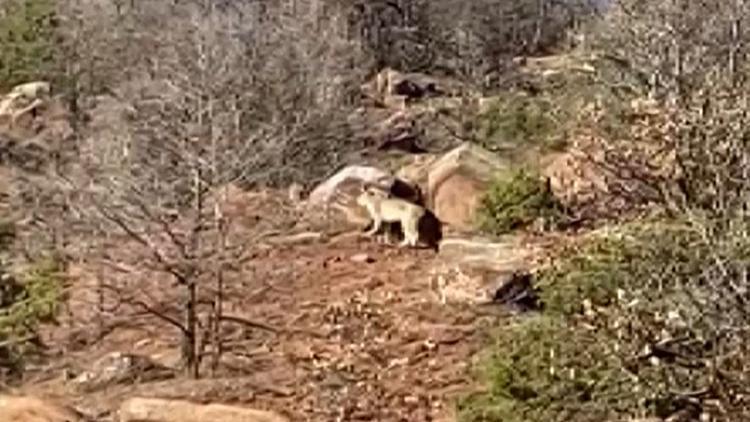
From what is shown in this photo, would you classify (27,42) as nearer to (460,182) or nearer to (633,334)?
(460,182)

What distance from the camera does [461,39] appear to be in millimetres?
39844

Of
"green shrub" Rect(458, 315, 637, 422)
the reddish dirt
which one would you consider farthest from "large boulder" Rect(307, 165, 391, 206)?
"green shrub" Rect(458, 315, 637, 422)

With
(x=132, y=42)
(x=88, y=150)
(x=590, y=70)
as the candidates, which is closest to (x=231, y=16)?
(x=132, y=42)

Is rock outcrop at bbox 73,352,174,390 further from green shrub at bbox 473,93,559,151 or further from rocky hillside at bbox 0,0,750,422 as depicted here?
green shrub at bbox 473,93,559,151

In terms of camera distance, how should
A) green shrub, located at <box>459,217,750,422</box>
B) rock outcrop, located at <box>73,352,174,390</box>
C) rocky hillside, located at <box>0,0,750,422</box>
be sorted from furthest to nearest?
1. rock outcrop, located at <box>73,352,174,390</box>
2. rocky hillside, located at <box>0,0,750,422</box>
3. green shrub, located at <box>459,217,750,422</box>

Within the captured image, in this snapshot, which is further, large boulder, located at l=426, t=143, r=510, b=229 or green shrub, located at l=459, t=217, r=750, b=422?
large boulder, located at l=426, t=143, r=510, b=229

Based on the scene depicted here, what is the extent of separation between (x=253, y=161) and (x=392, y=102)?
64.5ft

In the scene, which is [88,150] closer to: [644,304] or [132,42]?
[132,42]

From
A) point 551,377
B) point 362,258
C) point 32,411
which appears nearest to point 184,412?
point 32,411

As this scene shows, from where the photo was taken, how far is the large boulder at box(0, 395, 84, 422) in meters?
11.7

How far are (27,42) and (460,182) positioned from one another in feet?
58.0

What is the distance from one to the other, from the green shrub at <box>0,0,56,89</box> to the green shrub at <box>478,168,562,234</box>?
18707 millimetres

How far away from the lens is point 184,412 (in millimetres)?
12250

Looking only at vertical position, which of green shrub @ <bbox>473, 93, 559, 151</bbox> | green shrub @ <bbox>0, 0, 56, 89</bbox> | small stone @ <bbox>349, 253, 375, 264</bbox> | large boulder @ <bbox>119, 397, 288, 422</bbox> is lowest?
large boulder @ <bbox>119, 397, 288, 422</bbox>
